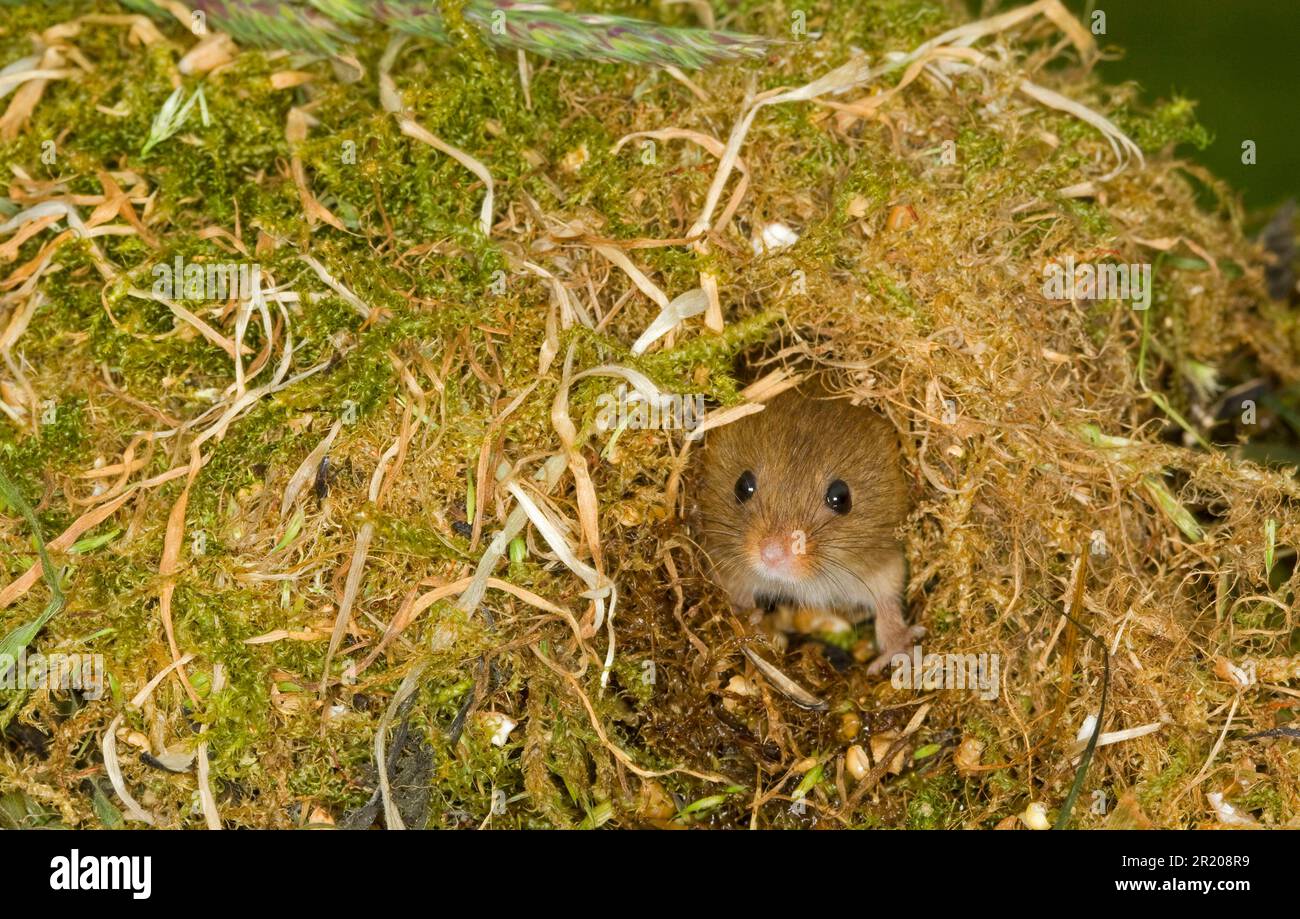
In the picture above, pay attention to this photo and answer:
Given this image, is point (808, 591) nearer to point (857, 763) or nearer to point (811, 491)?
point (811, 491)

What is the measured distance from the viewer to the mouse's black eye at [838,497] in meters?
2.34

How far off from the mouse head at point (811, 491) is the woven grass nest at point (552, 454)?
4.9 inches

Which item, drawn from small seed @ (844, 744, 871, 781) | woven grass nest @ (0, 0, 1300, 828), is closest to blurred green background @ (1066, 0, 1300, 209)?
woven grass nest @ (0, 0, 1300, 828)

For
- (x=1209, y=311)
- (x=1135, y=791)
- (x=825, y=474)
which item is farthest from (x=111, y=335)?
(x=1209, y=311)

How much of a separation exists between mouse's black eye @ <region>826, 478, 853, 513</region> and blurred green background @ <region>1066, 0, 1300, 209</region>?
1.69 metres

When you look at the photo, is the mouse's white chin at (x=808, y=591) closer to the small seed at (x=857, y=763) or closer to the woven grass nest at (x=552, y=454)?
the woven grass nest at (x=552, y=454)

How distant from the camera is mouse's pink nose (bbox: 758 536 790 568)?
2260mm

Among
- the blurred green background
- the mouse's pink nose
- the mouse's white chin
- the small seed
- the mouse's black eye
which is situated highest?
the blurred green background

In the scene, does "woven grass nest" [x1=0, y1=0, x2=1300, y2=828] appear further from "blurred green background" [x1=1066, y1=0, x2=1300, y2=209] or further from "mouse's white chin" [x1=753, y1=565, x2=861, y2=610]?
"blurred green background" [x1=1066, y1=0, x2=1300, y2=209]

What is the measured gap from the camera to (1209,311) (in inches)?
99.0

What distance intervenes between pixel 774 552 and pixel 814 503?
0.18 meters

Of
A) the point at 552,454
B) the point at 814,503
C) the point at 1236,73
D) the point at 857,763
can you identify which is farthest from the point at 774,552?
the point at 1236,73

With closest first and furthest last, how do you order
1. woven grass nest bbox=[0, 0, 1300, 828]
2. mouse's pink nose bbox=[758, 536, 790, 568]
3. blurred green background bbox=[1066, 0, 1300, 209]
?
1. woven grass nest bbox=[0, 0, 1300, 828]
2. mouse's pink nose bbox=[758, 536, 790, 568]
3. blurred green background bbox=[1066, 0, 1300, 209]

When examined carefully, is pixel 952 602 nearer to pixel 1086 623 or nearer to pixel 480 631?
pixel 1086 623
